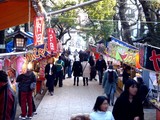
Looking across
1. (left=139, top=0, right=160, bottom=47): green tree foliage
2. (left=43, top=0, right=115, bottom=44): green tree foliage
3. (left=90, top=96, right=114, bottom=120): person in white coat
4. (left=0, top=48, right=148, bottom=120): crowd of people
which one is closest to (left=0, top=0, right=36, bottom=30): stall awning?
(left=0, top=48, right=148, bottom=120): crowd of people

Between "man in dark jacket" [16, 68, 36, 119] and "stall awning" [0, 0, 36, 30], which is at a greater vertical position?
"stall awning" [0, 0, 36, 30]

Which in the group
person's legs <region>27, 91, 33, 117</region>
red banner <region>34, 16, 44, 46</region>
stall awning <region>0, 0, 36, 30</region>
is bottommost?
person's legs <region>27, 91, 33, 117</region>

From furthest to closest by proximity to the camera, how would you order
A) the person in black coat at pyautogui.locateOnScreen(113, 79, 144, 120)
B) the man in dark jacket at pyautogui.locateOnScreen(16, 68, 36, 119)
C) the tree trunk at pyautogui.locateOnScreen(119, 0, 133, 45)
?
1. the tree trunk at pyautogui.locateOnScreen(119, 0, 133, 45)
2. the man in dark jacket at pyautogui.locateOnScreen(16, 68, 36, 119)
3. the person in black coat at pyautogui.locateOnScreen(113, 79, 144, 120)

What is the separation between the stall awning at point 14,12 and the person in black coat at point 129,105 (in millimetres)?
3981

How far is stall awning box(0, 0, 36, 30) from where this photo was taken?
31.0 ft

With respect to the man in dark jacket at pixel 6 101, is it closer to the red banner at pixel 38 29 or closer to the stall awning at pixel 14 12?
the stall awning at pixel 14 12

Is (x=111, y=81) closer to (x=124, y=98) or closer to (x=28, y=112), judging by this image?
(x=28, y=112)

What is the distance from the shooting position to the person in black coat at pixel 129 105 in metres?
6.47

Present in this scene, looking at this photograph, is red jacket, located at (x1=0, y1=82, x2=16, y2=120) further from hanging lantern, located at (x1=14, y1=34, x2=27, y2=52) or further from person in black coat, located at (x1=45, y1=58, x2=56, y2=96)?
person in black coat, located at (x1=45, y1=58, x2=56, y2=96)

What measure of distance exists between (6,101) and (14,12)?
4613 millimetres

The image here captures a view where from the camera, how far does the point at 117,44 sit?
17.8 m

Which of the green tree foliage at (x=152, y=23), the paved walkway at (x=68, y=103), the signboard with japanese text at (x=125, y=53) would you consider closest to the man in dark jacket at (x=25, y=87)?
the paved walkway at (x=68, y=103)

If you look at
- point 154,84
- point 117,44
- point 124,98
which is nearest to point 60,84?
point 117,44

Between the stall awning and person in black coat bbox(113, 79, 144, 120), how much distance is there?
3981 mm
